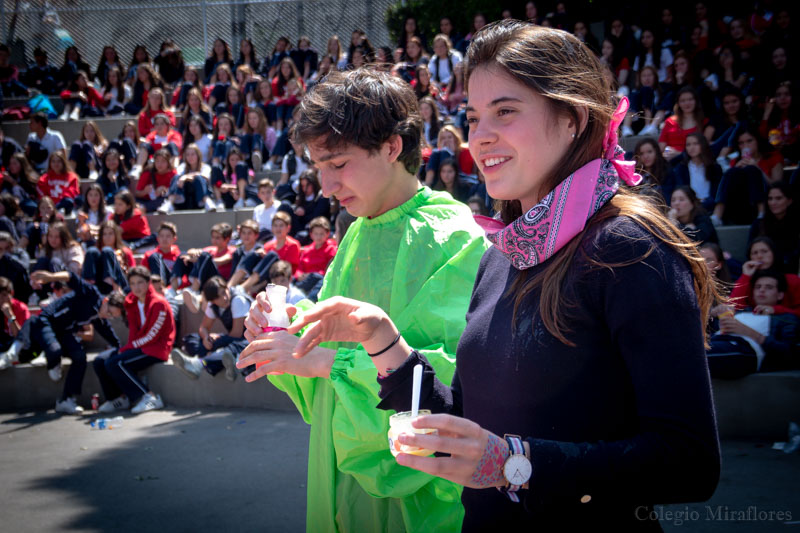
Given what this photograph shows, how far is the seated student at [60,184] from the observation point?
11086mm

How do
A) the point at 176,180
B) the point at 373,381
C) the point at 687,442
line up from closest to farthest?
the point at 687,442 → the point at 373,381 → the point at 176,180

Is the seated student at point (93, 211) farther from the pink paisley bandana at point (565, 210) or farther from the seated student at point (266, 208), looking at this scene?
the pink paisley bandana at point (565, 210)

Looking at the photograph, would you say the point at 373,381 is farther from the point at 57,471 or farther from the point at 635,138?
the point at 635,138

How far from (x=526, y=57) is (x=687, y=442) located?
2.50ft

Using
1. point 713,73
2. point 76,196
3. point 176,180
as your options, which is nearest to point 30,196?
point 76,196

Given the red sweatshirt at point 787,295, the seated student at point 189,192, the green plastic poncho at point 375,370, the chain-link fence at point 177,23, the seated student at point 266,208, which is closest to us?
the green plastic poncho at point 375,370

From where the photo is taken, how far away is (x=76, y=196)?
11203 mm

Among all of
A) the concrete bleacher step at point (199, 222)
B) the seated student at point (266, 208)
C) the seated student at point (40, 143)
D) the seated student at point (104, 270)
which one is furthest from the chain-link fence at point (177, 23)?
the seated student at point (104, 270)

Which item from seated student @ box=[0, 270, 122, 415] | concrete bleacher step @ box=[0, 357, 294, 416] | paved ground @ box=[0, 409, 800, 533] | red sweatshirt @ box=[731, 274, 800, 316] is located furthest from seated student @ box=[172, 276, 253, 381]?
red sweatshirt @ box=[731, 274, 800, 316]

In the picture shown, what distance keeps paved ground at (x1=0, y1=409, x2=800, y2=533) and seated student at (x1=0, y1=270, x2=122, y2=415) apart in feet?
2.54

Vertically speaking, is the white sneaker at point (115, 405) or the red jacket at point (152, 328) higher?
the red jacket at point (152, 328)

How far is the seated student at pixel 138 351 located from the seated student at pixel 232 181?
9.76 feet

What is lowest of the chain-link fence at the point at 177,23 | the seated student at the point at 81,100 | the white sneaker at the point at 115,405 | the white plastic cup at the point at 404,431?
the white sneaker at the point at 115,405

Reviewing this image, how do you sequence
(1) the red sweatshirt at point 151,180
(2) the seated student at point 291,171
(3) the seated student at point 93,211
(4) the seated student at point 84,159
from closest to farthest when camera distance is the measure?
(3) the seated student at point 93,211 < (2) the seated student at point 291,171 < (1) the red sweatshirt at point 151,180 < (4) the seated student at point 84,159
